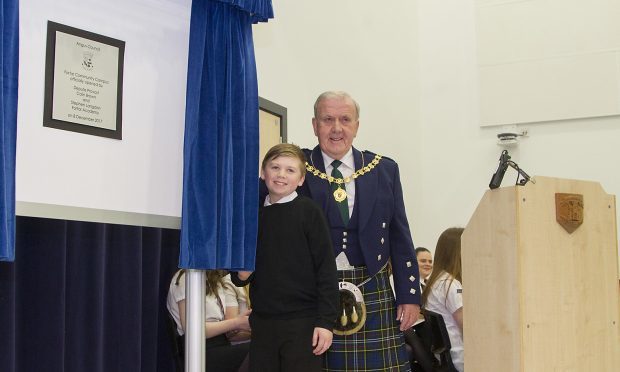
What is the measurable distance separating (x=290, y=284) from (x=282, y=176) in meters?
0.43

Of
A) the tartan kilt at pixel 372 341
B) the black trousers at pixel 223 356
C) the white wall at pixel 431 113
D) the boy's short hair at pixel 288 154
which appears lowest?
the black trousers at pixel 223 356

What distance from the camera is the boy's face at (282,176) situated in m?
3.04

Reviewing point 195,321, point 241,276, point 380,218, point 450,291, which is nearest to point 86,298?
point 195,321

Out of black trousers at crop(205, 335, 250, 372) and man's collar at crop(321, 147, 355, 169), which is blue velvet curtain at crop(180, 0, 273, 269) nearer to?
man's collar at crop(321, 147, 355, 169)

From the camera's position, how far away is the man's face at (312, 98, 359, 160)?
132 inches

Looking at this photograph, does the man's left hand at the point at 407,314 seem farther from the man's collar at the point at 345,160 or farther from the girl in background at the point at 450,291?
the girl in background at the point at 450,291

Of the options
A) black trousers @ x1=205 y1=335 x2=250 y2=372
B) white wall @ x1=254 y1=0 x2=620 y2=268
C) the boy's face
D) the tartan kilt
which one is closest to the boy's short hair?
the boy's face

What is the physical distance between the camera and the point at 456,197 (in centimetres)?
730

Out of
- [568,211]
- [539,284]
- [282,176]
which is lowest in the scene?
[539,284]

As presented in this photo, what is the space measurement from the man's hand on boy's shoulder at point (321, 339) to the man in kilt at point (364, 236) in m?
0.28


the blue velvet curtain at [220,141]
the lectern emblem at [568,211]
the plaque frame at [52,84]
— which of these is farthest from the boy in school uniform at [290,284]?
the lectern emblem at [568,211]

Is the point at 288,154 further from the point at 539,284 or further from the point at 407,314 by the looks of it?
the point at 539,284

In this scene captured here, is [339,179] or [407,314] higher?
[339,179]

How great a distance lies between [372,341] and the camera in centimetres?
317
